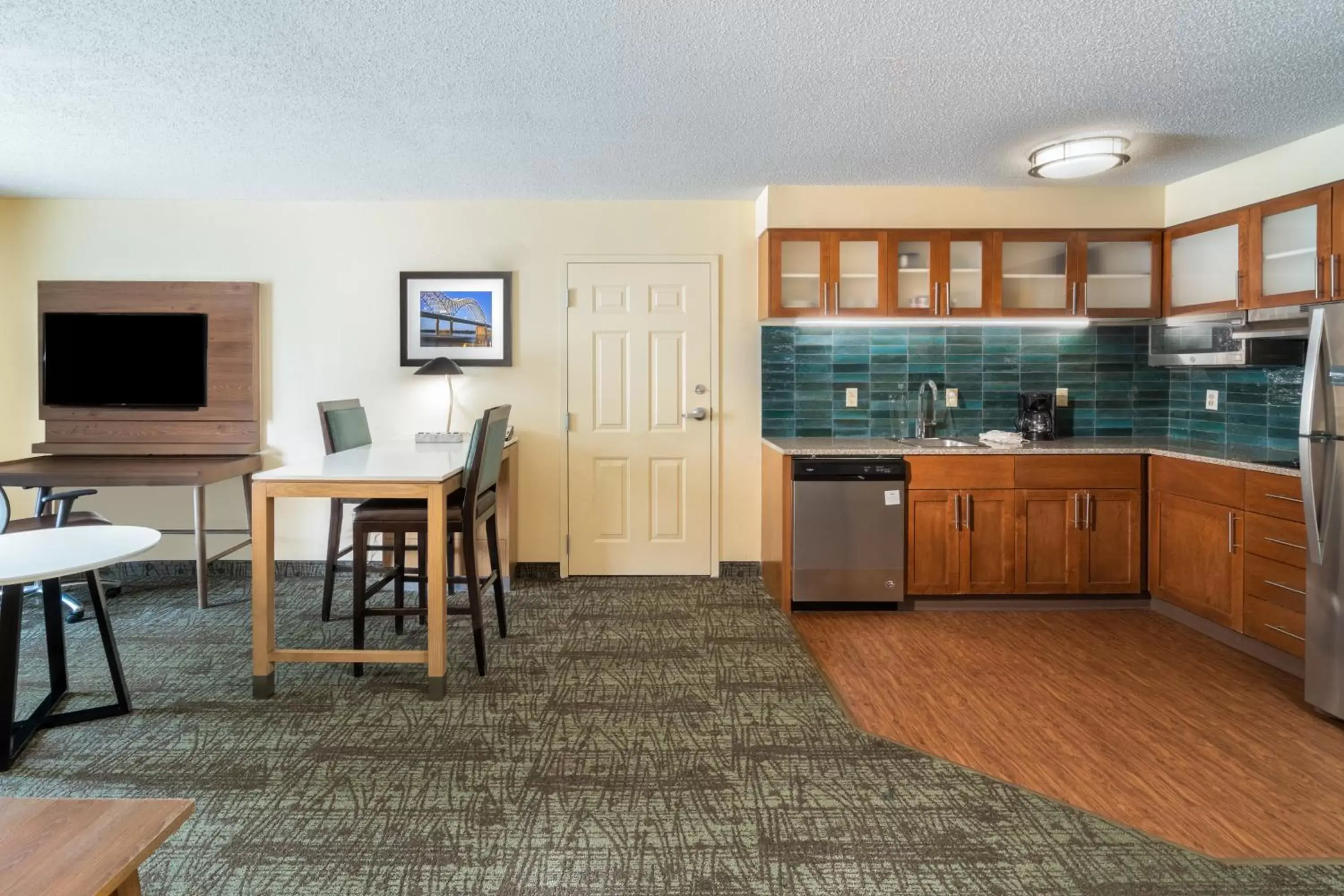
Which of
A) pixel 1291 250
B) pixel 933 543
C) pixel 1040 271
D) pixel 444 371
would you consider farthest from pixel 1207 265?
pixel 444 371

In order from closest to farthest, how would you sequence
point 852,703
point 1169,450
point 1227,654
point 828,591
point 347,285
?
1. point 852,703
2. point 1227,654
3. point 1169,450
4. point 828,591
5. point 347,285

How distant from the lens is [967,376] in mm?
4605

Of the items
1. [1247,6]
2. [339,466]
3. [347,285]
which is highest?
[1247,6]

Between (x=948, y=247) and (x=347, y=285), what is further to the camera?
(x=347, y=285)

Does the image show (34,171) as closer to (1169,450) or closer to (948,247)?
Answer: (948,247)

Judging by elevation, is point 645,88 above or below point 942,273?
above

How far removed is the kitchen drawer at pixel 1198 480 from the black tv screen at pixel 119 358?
17.6ft

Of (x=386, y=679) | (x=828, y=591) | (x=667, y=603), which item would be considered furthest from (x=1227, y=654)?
(x=386, y=679)

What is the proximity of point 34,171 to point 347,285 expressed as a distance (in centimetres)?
156

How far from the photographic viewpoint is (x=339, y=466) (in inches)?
120

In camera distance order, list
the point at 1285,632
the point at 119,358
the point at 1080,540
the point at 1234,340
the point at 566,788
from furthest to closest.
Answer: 1. the point at 119,358
2. the point at 1080,540
3. the point at 1234,340
4. the point at 1285,632
5. the point at 566,788

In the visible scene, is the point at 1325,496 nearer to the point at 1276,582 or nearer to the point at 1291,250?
the point at 1276,582

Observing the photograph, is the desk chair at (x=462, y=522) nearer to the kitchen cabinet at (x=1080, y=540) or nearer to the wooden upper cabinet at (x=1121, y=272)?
the kitchen cabinet at (x=1080, y=540)

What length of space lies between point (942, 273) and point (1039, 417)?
1.01m
